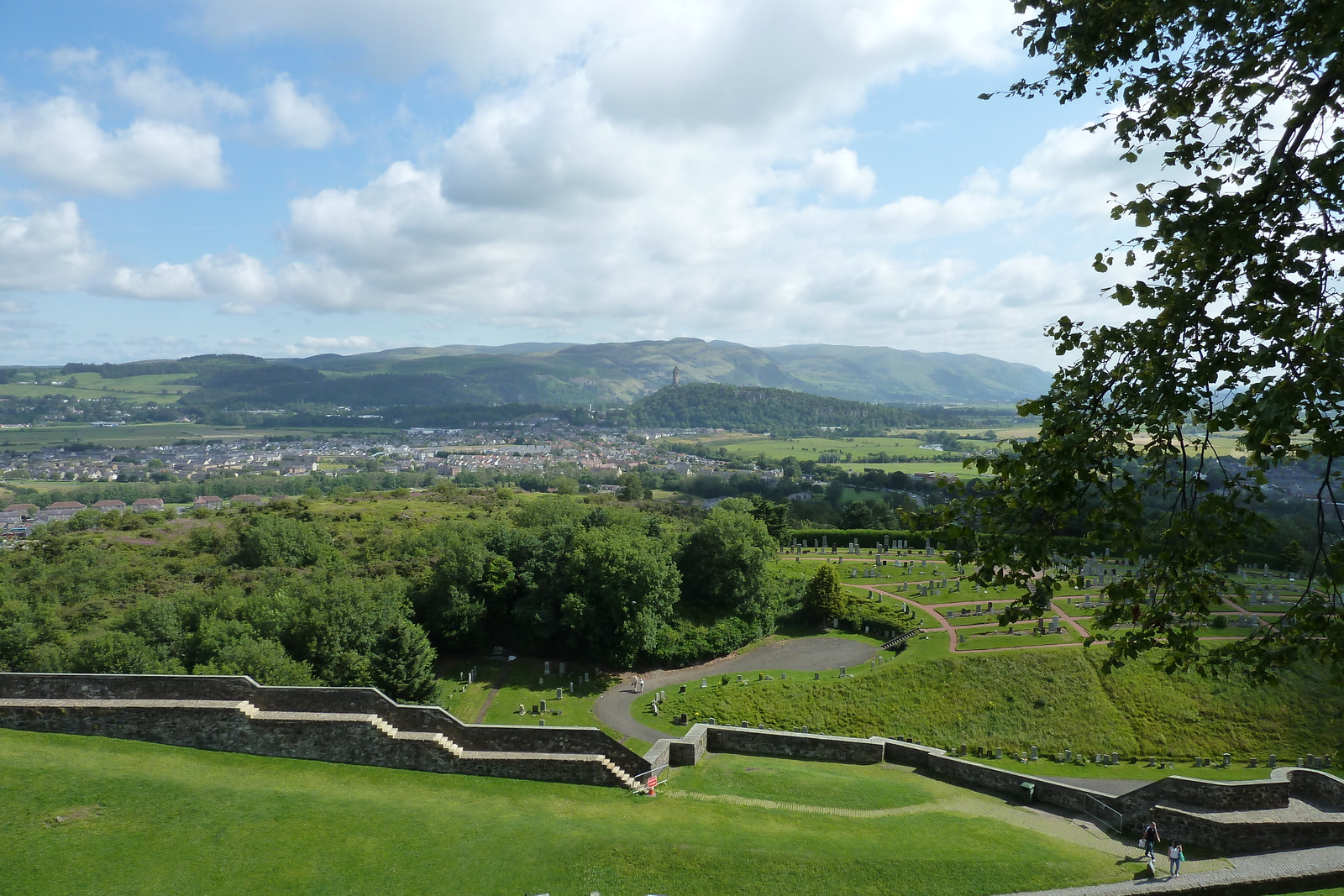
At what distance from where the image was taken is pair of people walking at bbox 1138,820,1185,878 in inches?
549

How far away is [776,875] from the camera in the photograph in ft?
42.3

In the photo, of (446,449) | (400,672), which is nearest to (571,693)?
(400,672)

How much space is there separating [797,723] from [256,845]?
21.2 meters

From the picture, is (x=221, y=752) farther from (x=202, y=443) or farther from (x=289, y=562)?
(x=202, y=443)

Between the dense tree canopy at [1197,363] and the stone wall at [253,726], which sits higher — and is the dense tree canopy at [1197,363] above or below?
above

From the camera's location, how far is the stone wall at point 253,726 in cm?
1658

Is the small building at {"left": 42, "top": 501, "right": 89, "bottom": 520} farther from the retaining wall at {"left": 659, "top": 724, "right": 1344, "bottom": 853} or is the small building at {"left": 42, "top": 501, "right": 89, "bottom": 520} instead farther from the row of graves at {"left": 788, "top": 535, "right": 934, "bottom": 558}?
the retaining wall at {"left": 659, "top": 724, "right": 1344, "bottom": 853}

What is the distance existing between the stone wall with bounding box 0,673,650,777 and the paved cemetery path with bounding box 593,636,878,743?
12536 millimetres

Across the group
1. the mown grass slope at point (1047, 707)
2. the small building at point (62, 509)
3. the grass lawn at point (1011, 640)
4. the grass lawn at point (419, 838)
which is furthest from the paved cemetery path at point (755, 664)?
the small building at point (62, 509)

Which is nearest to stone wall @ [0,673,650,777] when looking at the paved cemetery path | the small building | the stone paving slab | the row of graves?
the stone paving slab

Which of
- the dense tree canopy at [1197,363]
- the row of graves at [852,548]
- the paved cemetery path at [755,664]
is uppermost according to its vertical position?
the dense tree canopy at [1197,363]

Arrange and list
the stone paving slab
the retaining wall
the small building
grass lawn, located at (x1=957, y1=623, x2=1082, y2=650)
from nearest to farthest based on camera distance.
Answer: the stone paving slab < the retaining wall < grass lawn, located at (x1=957, y1=623, x2=1082, y2=650) < the small building

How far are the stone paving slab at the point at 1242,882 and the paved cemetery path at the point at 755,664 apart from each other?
63.7 feet

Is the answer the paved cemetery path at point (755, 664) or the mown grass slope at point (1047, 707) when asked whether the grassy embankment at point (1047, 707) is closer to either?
the mown grass slope at point (1047, 707)
